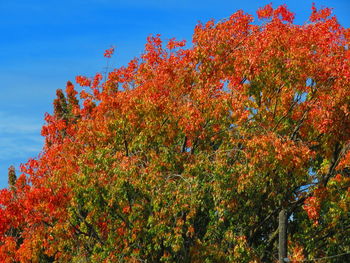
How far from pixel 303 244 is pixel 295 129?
15.6 feet

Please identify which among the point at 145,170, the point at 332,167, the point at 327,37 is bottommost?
the point at 145,170

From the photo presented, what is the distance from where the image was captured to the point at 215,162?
19.8 metres

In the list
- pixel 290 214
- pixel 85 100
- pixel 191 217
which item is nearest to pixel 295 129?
pixel 290 214

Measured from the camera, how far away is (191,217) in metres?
19.3

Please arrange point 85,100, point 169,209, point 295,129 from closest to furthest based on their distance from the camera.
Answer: point 169,209 → point 295,129 → point 85,100

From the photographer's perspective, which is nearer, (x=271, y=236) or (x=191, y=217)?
(x=191, y=217)

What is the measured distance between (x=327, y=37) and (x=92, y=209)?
1204 cm

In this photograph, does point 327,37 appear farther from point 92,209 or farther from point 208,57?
point 92,209

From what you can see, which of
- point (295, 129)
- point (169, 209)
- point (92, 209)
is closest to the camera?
point (169, 209)

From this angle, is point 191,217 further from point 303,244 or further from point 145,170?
point 303,244

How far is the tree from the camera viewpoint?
19672 millimetres

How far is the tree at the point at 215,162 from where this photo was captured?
1967 cm

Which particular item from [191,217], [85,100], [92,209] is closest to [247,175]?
[191,217]

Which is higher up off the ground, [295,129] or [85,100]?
[85,100]
